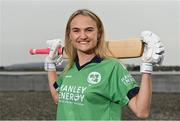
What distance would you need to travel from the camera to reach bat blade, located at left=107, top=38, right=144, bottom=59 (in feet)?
8.26

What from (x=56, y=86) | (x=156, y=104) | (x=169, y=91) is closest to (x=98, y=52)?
(x=56, y=86)

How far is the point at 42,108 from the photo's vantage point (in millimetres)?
9117

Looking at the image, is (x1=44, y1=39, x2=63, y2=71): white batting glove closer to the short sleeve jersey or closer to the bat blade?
the bat blade

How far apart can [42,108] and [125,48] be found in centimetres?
668


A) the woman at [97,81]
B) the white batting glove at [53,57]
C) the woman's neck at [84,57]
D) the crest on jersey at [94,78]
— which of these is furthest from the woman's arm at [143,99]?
the white batting glove at [53,57]

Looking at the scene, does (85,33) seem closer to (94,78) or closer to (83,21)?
(83,21)

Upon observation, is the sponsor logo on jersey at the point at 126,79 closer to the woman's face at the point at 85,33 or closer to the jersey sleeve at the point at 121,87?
the jersey sleeve at the point at 121,87

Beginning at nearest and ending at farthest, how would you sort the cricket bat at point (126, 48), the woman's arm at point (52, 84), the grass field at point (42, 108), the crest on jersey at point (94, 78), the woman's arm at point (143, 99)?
the woman's arm at point (143, 99) < the crest on jersey at point (94, 78) < the cricket bat at point (126, 48) < the woman's arm at point (52, 84) < the grass field at point (42, 108)

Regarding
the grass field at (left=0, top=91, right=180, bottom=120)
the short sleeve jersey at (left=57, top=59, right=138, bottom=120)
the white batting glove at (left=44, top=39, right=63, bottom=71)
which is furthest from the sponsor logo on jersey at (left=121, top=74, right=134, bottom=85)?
the grass field at (left=0, top=91, right=180, bottom=120)

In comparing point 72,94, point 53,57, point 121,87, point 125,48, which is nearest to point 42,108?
point 53,57

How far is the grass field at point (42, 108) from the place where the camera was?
8008mm

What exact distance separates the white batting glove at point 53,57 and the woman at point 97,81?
20.7 inches

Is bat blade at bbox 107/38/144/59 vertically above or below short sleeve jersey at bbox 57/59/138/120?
above

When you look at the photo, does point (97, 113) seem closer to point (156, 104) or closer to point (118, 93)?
point (118, 93)
